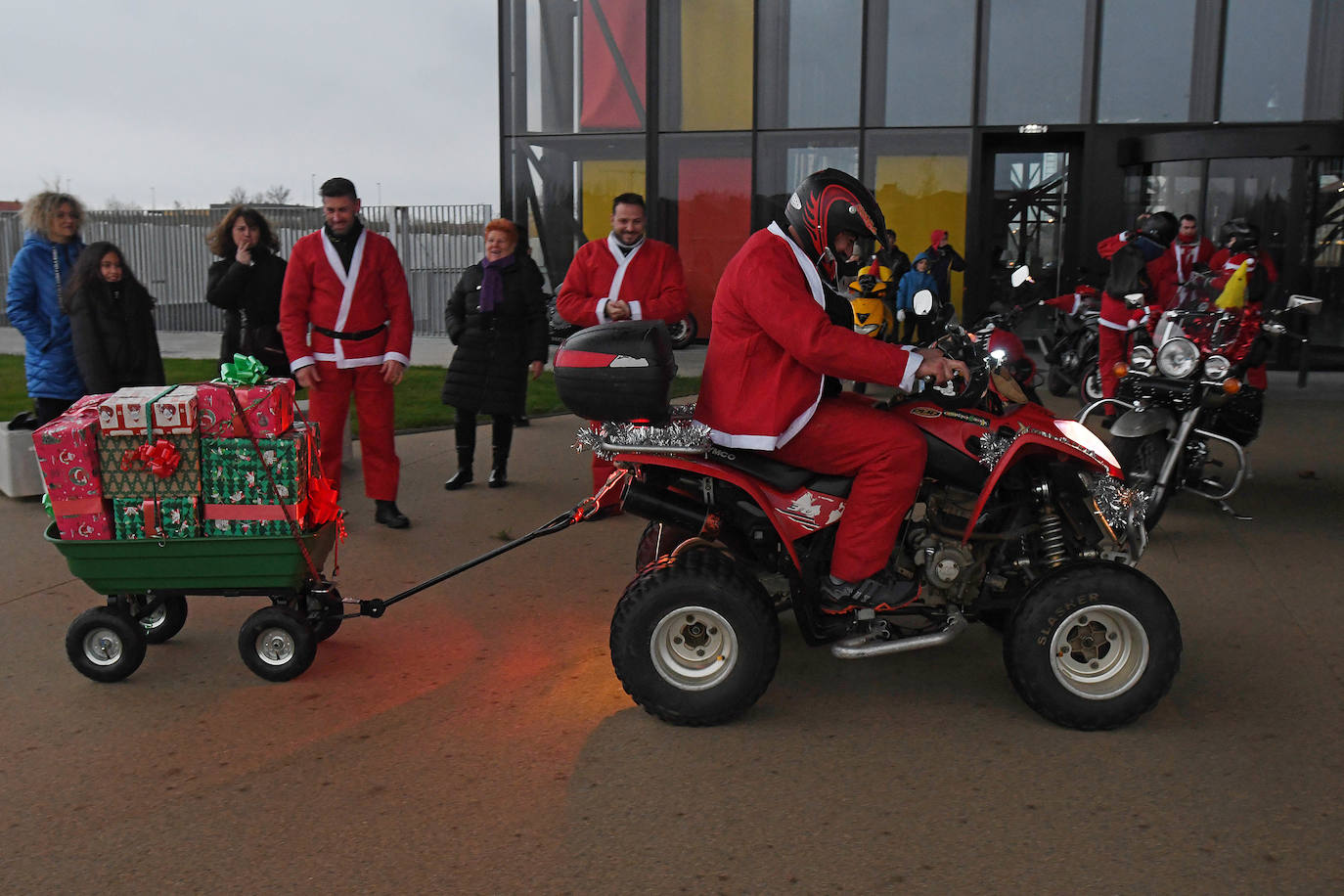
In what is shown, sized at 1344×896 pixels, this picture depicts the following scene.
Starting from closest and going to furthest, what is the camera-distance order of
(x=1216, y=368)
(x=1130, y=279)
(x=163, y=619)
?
(x=163, y=619) → (x=1216, y=368) → (x=1130, y=279)

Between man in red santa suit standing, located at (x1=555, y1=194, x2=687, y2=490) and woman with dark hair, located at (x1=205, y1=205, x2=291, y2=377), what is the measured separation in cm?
219

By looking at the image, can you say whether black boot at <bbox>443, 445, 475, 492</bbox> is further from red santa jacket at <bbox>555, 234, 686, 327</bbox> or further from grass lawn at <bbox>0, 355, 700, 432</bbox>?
grass lawn at <bbox>0, 355, 700, 432</bbox>

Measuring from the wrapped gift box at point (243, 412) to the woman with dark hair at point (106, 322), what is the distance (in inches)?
118

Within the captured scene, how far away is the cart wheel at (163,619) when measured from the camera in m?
5.01

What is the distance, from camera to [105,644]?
4609mm

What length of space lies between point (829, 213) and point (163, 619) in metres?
3.23

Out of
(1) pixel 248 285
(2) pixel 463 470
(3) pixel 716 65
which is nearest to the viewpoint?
(1) pixel 248 285

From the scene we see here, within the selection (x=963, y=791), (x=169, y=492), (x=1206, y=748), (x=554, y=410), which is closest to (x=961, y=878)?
(x=963, y=791)

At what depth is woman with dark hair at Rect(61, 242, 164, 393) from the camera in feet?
23.0

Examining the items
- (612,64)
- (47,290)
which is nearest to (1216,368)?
(47,290)

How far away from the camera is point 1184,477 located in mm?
7367

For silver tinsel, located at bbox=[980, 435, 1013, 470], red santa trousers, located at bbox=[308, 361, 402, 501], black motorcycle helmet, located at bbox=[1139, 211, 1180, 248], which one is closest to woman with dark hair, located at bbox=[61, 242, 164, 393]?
red santa trousers, located at bbox=[308, 361, 402, 501]

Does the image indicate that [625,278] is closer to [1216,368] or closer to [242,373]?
[242,373]

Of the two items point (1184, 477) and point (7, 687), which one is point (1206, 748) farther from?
point (7, 687)
